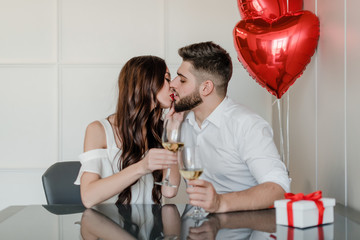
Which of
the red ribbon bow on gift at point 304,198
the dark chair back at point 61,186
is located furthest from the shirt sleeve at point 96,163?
the red ribbon bow on gift at point 304,198

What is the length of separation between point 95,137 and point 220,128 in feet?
1.83

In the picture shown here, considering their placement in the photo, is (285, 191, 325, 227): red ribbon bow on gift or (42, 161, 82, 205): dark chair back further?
(42, 161, 82, 205): dark chair back

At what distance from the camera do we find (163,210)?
5.00 ft

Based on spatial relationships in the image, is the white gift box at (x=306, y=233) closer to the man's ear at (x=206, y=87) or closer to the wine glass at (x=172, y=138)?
the wine glass at (x=172, y=138)

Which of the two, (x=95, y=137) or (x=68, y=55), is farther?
(x=68, y=55)

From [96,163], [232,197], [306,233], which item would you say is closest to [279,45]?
[232,197]

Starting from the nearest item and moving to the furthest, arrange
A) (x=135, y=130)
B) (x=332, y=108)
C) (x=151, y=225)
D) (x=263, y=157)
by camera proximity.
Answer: (x=151, y=225)
(x=263, y=157)
(x=332, y=108)
(x=135, y=130)

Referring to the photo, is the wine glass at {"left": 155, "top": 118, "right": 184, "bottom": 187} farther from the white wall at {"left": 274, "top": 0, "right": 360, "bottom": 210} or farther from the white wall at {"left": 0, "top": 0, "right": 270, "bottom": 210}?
the white wall at {"left": 0, "top": 0, "right": 270, "bottom": 210}

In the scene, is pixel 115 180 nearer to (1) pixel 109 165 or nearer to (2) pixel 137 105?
(1) pixel 109 165

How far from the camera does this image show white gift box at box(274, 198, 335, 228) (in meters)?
1.21

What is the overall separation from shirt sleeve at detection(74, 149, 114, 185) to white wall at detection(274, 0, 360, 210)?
96 centimetres

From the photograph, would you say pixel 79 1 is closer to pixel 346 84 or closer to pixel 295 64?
pixel 295 64

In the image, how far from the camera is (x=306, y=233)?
117 centimetres

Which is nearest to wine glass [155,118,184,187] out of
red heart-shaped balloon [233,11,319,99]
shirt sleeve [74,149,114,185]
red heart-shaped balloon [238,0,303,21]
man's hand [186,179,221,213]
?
man's hand [186,179,221,213]
